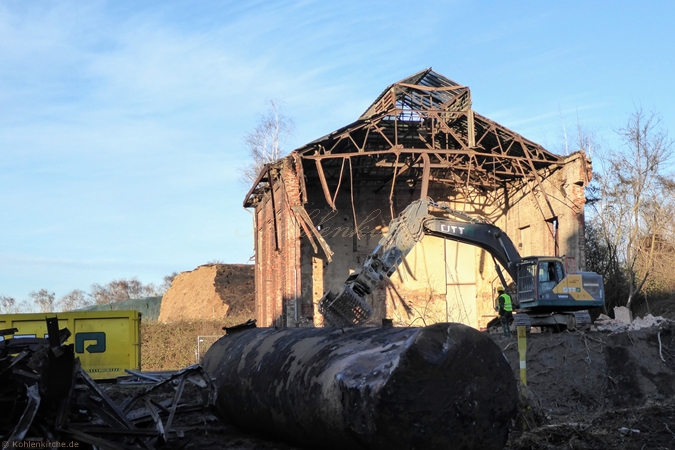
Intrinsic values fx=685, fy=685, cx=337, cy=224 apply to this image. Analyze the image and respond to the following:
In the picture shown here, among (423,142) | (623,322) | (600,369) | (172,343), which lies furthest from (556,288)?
(172,343)

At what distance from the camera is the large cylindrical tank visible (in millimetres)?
4516

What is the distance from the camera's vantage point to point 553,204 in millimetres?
23453

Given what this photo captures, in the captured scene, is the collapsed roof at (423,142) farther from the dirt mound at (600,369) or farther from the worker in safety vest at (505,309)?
the dirt mound at (600,369)

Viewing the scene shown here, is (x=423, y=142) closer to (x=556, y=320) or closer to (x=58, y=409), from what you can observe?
(x=556, y=320)

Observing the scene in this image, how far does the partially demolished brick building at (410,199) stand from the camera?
69.9ft

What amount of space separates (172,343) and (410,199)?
1083 centimetres

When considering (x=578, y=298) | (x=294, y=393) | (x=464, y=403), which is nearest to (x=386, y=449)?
(x=464, y=403)

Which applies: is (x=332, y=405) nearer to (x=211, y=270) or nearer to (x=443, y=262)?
(x=443, y=262)

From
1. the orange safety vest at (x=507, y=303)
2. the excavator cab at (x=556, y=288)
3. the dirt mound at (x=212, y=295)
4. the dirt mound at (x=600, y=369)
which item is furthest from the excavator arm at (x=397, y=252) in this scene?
the dirt mound at (x=212, y=295)

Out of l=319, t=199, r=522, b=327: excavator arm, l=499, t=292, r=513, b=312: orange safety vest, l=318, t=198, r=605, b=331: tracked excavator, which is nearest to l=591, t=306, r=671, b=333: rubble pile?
l=318, t=198, r=605, b=331: tracked excavator

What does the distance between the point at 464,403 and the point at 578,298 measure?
12.3 metres

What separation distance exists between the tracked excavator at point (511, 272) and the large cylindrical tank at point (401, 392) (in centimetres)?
951

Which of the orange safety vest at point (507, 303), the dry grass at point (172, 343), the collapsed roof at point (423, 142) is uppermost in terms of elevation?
the collapsed roof at point (423, 142)

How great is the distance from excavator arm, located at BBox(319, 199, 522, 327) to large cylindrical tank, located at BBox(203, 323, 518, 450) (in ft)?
30.9
